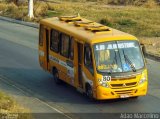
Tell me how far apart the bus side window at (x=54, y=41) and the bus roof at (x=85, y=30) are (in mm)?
224

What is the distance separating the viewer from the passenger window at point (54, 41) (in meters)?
20.4

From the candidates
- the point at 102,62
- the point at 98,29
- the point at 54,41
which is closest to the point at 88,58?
the point at 102,62

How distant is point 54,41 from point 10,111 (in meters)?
5.82

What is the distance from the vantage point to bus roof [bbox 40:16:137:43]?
1802 centimetres

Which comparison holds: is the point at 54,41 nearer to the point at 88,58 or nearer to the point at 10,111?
the point at 88,58

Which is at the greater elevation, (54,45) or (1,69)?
(54,45)

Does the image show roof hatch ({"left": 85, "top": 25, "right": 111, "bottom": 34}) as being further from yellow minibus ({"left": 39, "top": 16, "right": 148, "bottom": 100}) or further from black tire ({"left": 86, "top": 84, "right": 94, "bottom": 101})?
black tire ({"left": 86, "top": 84, "right": 94, "bottom": 101})

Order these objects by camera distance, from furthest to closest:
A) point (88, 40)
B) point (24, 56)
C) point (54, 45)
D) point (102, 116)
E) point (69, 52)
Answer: point (24, 56)
point (54, 45)
point (69, 52)
point (88, 40)
point (102, 116)

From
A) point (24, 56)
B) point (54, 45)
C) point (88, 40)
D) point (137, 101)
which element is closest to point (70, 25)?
point (54, 45)

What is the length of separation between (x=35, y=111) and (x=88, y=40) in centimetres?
292

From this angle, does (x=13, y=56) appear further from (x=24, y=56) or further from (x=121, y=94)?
(x=121, y=94)

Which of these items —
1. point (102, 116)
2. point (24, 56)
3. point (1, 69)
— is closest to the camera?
point (102, 116)

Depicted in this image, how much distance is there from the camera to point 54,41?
20.7 meters

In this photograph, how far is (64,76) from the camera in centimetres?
1989
